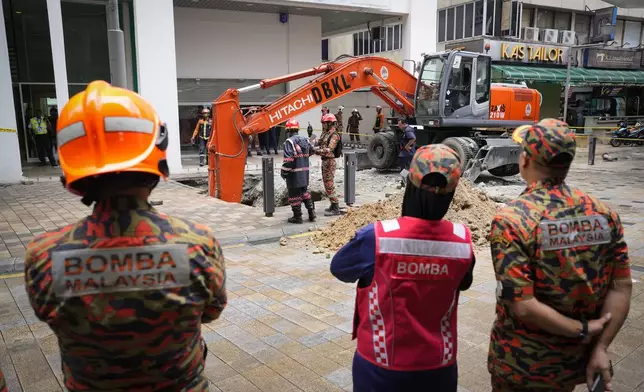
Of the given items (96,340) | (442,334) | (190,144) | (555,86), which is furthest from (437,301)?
(555,86)

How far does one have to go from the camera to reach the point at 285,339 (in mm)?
4301

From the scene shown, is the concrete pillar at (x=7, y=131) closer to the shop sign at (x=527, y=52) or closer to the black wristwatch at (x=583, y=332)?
the black wristwatch at (x=583, y=332)

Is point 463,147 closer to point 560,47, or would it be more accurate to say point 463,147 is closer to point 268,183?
point 268,183

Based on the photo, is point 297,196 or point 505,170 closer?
point 297,196

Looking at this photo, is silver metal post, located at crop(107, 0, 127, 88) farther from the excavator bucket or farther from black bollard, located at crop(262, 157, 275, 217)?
the excavator bucket

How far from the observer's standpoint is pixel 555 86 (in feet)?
95.0

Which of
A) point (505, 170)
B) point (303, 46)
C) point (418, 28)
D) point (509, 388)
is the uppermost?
point (418, 28)

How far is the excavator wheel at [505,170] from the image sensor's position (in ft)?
45.9

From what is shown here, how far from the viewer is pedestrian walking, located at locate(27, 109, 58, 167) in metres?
15.4

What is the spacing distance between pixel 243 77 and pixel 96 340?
751 inches

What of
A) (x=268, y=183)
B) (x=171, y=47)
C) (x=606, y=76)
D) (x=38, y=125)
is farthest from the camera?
(x=606, y=76)

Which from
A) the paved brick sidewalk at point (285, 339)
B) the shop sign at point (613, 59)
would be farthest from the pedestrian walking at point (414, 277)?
the shop sign at point (613, 59)

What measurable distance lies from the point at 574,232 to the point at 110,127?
184cm

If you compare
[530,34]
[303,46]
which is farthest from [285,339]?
[530,34]
